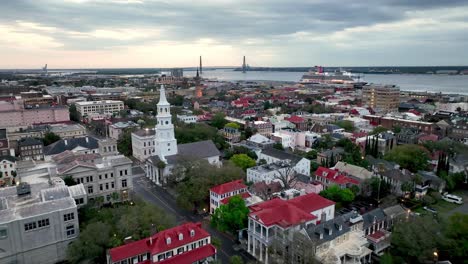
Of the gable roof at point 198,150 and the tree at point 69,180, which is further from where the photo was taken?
the gable roof at point 198,150

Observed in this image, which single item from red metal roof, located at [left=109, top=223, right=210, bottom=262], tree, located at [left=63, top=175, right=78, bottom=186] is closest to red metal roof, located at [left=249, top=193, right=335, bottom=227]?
red metal roof, located at [left=109, top=223, right=210, bottom=262]

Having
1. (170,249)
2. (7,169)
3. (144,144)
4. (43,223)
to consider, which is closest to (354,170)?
(170,249)

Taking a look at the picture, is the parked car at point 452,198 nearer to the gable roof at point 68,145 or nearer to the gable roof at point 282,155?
the gable roof at point 282,155

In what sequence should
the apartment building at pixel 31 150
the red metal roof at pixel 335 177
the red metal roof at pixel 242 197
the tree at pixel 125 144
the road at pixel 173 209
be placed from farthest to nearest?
1. the tree at pixel 125 144
2. the apartment building at pixel 31 150
3. the red metal roof at pixel 335 177
4. the red metal roof at pixel 242 197
5. the road at pixel 173 209

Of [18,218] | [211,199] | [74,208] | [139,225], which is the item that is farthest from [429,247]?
[18,218]

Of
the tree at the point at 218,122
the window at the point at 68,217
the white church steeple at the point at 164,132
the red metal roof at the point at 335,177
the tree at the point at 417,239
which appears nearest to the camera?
the tree at the point at 417,239

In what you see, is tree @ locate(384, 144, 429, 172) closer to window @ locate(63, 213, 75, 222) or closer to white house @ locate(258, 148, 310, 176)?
white house @ locate(258, 148, 310, 176)

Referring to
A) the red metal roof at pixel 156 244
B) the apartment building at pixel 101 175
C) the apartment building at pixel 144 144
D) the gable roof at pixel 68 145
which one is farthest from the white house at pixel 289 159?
the gable roof at pixel 68 145
